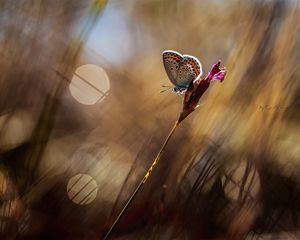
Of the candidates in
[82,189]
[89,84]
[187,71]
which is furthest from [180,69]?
[89,84]

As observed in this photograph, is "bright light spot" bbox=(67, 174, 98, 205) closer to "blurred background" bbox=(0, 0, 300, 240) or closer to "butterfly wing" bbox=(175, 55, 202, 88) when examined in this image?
"blurred background" bbox=(0, 0, 300, 240)

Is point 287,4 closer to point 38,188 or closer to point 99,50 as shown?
point 99,50

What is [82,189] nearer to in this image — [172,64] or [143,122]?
[143,122]

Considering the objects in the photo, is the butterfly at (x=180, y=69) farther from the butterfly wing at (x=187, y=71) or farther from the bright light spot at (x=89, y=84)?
the bright light spot at (x=89, y=84)

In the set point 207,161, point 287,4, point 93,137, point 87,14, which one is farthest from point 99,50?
point 287,4

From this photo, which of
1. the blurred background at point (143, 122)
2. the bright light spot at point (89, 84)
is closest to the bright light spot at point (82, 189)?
the blurred background at point (143, 122)

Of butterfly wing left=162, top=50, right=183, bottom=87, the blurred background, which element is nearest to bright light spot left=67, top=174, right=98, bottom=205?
the blurred background
